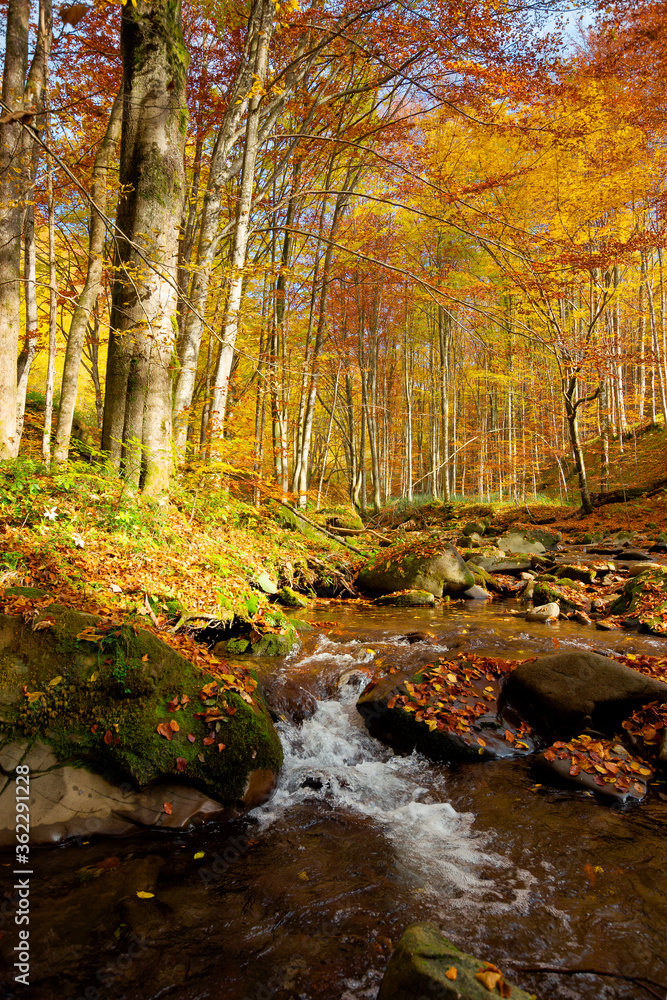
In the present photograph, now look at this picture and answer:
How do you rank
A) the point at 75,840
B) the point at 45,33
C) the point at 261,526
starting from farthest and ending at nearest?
the point at 261,526 → the point at 45,33 → the point at 75,840

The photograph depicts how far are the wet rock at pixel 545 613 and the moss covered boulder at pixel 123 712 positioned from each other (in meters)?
5.43

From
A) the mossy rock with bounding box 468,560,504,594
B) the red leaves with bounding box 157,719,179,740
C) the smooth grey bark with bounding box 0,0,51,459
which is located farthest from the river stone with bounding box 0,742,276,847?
the mossy rock with bounding box 468,560,504,594

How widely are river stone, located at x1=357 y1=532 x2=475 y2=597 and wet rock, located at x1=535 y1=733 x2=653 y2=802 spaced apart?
5.71 m

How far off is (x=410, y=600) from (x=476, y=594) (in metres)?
1.60

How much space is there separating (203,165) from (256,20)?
6348 mm

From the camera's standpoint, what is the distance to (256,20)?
24.8ft

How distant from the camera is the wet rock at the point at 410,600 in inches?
371

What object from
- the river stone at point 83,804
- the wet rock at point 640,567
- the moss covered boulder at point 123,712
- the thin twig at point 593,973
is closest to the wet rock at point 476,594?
the wet rock at point 640,567

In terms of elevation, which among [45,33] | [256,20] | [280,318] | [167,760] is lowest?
[167,760]

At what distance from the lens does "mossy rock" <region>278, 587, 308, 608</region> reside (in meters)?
8.80

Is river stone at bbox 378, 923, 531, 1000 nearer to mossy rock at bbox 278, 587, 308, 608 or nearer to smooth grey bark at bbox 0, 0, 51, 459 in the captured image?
mossy rock at bbox 278, 587, 308, 608

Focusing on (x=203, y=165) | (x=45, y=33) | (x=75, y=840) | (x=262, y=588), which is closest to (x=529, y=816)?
(x=75, y=840)

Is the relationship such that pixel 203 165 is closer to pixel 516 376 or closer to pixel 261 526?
pixel 261 526

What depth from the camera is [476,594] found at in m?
10.0
